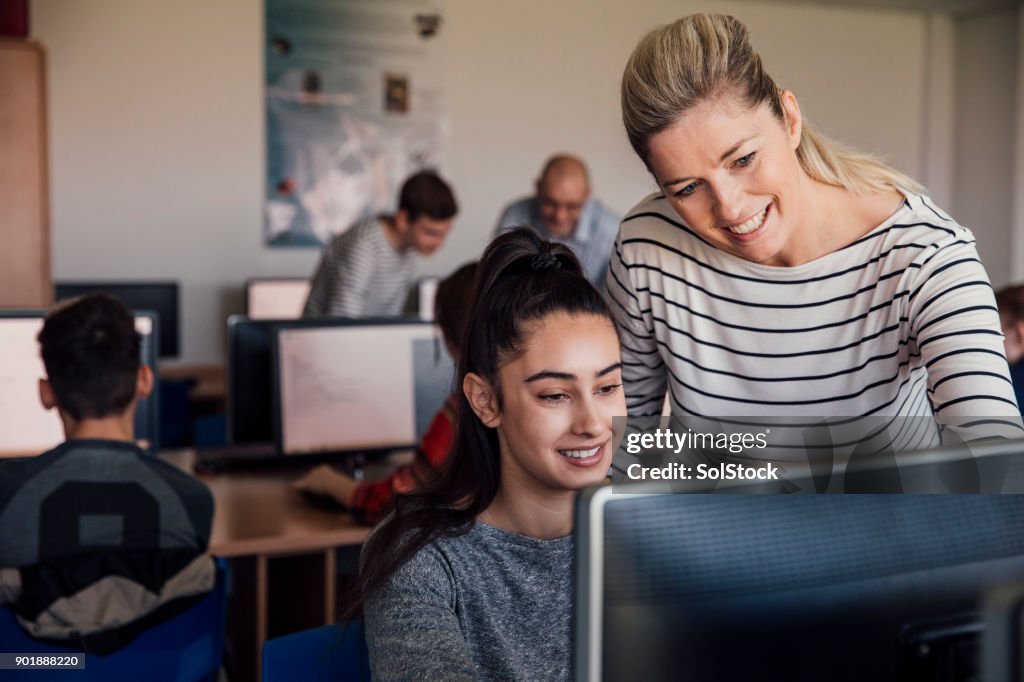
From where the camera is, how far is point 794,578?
0.60m

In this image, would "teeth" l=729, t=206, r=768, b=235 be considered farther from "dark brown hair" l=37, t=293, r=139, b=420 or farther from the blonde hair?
"dark brown hair" l=37, t=293, r=139, b=420

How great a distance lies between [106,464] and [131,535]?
4.9 inches

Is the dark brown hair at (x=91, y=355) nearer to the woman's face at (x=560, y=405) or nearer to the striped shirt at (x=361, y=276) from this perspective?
the woman's face at (x=560, y=405)

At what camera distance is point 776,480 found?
1.94 feet

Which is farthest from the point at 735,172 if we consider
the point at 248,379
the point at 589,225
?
the point at 589,225

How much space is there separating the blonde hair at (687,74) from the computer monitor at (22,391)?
163cm

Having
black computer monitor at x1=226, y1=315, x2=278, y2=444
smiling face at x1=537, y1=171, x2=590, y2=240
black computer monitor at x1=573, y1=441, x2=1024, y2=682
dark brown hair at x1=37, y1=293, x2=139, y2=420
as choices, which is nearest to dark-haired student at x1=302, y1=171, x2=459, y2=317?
smiling face at x1=537, y1=171, x2=590, y2=240

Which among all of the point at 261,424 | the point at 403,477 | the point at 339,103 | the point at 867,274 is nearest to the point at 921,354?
the point at 867,274

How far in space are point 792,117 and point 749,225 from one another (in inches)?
5.5

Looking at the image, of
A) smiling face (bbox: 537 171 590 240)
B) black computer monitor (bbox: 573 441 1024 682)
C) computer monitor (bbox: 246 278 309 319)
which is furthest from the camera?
computer monitor (bbox: 246 278 309 319)

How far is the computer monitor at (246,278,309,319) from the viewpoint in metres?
5.00

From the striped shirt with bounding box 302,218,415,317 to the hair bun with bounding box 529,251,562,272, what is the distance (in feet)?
7.00

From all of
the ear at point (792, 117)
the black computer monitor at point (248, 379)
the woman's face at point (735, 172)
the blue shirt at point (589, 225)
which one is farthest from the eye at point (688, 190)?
the blue shirt at point (589, 225)

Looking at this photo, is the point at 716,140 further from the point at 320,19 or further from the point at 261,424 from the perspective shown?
the point at 320,19
